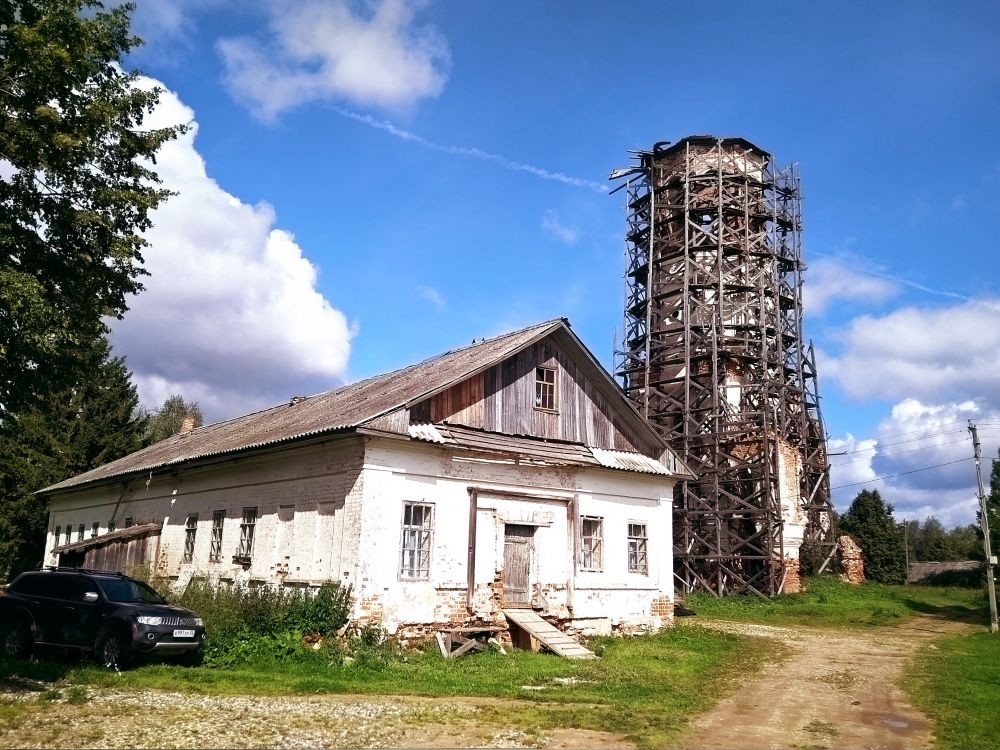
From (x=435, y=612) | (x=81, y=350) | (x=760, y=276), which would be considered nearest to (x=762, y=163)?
(x=760, y=276)

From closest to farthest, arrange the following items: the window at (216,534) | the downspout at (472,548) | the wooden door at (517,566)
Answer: the downspout at (472,548) < the wooden door at (517,566) < the window at (216,534)

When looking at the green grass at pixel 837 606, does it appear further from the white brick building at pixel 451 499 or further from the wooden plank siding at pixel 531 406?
the wooden plank siding at pixel 531 406

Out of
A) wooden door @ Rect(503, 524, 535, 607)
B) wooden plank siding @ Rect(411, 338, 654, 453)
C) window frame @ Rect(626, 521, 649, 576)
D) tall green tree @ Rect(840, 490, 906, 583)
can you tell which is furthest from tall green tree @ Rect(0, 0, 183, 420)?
tall green tree @ Rect(840, 490, 906, 583)

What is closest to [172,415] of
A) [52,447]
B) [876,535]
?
[52,447]

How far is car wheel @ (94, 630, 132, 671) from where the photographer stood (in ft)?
41.2

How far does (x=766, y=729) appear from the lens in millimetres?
9820

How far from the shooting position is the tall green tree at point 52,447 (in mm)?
32906

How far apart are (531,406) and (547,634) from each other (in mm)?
5051

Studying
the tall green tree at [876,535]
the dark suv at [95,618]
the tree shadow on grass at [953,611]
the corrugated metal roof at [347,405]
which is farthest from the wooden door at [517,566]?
the tall green tree at [876,535]

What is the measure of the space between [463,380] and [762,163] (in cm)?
2887

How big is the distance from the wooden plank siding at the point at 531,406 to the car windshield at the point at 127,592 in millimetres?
5735

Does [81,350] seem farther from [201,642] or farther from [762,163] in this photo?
[762,163]

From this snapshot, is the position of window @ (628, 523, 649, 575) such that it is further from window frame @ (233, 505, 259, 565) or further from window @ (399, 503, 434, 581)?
window frame @ (233, 505, 259, 565)

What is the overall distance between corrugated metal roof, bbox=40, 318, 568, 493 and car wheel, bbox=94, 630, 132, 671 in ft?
15.9
